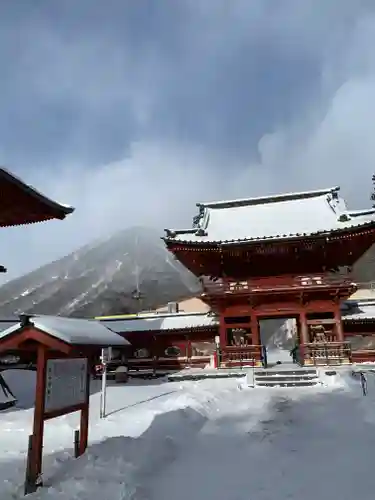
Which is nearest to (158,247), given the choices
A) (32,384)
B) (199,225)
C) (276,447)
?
(199,225)

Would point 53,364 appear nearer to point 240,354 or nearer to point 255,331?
point 240,354

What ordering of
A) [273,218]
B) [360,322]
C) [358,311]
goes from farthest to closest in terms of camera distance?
[273,218] → [358,311] → [360,322]

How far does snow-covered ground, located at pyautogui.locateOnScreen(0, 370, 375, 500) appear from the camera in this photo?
6.11 m

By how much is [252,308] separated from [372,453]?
15.5 metres

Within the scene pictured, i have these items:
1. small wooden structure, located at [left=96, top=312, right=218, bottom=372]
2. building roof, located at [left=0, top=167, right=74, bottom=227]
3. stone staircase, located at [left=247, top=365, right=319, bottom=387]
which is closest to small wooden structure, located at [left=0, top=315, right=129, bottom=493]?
building roof, located at [left=0, top=167, right=74, bottom=227]

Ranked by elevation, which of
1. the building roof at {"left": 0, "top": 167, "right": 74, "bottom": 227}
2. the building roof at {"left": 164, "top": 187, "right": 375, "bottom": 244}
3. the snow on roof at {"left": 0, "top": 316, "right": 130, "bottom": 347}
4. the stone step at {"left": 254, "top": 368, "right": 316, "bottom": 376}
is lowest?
the stone step at {"left": 254, "top": 368, "right": 316, "bottom": 376}

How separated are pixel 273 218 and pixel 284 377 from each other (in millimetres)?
13455

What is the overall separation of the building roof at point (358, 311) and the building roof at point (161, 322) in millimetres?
8260

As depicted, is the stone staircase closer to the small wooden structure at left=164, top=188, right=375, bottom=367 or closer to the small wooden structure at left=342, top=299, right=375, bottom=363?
the small wooden structure at left=164, top=188, right=375, bottom=367

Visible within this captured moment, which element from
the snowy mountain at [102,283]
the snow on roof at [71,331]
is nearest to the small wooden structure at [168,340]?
the snow on roof at [71,331]

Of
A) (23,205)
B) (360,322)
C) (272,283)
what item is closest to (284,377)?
(272,283)

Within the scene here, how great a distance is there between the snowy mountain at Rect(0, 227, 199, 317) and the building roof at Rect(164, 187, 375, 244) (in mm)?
53353

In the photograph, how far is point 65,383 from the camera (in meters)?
7.62

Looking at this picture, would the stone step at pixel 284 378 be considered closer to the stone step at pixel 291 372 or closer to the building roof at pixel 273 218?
the stone step at pixel 291 372
